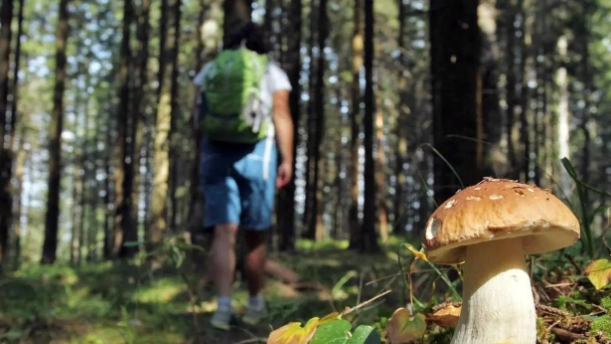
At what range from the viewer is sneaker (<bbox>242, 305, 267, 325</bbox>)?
12.3 ft

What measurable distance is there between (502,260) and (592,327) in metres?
0.49

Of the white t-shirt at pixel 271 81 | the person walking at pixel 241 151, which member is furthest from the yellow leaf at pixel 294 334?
the white t-shirt at pixel 271 81

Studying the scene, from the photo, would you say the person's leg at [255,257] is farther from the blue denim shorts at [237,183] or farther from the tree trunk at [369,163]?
the tree trunk at [369,163]

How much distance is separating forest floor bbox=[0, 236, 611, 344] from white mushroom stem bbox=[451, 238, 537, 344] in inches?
14.8

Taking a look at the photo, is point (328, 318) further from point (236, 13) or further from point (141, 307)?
point (236, 13)

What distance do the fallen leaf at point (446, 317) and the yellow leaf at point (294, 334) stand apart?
0.56m

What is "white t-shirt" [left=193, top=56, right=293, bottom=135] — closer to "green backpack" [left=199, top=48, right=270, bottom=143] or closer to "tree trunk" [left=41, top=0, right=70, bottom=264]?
"green backpack" [left=199, top=48, right=270, bottom=143]

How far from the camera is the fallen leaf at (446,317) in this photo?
6.46 ft

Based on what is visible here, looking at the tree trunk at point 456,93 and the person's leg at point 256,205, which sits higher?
the tree trunk at point 456,93

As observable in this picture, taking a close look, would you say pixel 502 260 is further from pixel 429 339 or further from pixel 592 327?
pixel 429 339

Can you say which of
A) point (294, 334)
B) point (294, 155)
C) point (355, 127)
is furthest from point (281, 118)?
point (355, 127)

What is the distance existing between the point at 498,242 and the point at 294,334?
676 millimetres

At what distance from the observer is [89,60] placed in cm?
2370

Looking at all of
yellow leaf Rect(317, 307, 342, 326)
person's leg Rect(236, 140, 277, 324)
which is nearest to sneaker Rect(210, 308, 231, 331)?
person's leg Rect(236, 140, 277, 324)
